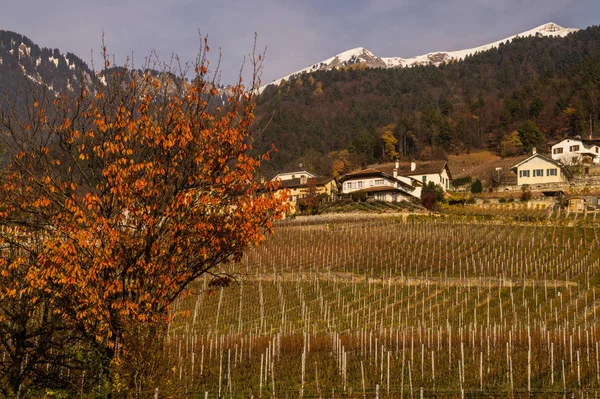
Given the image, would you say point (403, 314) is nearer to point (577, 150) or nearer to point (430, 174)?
point (430, 174)

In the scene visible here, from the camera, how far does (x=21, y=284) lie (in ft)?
35.0

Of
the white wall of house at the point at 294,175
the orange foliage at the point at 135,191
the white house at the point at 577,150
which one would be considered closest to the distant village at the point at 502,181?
the white house at the point at 577,150

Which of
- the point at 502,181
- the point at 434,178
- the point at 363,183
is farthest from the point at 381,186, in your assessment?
the point at 502,181

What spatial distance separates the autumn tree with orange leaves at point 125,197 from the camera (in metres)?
10.2

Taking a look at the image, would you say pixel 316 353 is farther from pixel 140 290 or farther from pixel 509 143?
pixel 509 143

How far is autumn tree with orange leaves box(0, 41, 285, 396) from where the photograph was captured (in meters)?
10.2

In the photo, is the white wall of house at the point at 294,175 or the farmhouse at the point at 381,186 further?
the white wall of house at the point at 294,175

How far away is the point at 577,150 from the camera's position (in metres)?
76.4

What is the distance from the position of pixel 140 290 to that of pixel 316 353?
30.4 ft

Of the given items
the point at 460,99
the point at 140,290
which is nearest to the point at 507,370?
the point at 140,290

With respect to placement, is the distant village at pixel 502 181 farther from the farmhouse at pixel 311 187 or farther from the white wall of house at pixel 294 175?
the white wall of house at pixel 294 175

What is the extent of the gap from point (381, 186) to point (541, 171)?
1797 centimetres

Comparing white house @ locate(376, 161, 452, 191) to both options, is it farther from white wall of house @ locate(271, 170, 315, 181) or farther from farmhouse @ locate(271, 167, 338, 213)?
white wall of house @ locate(271, 170, 315, 181)

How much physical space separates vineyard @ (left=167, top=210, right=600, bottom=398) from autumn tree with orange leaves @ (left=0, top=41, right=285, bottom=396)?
1272 millimetres
